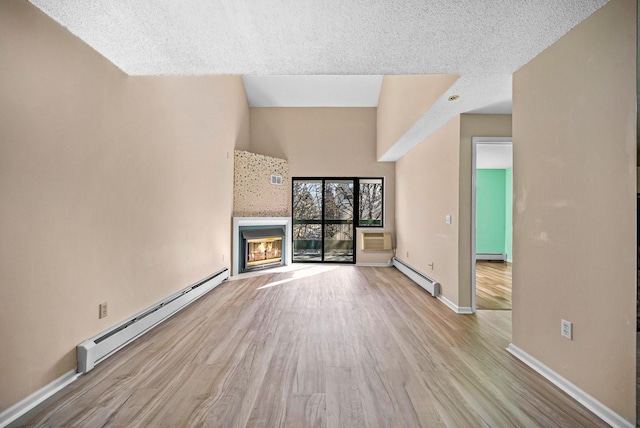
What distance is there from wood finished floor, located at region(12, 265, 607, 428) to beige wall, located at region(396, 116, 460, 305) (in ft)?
2.52

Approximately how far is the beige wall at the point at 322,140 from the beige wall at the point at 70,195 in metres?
3.44

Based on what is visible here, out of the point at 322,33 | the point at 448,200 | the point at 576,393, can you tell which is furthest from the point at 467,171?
the point at 322,33

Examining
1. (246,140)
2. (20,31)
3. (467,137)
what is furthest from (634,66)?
(246,140)

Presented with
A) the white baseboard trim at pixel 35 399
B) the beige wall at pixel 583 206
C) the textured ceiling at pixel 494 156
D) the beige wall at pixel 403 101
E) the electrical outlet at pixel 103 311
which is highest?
the beige wall at pixel 403 101

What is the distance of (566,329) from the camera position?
177cm

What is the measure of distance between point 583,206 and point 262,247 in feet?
16.7

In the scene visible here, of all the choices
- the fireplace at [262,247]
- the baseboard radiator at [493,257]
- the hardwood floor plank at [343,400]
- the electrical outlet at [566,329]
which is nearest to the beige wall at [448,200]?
the electrical outlet at [566,329]

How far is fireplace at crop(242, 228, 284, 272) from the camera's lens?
5.55 metres

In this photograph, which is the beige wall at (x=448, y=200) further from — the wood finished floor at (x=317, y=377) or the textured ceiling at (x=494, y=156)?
the textured ceiling at (x=494, y=156)

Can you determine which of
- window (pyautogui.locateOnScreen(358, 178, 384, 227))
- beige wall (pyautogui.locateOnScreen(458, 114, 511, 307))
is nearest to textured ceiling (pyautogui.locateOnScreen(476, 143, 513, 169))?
beige wall (pyautogui.locateOnScreen(458, 114, 511, 307))

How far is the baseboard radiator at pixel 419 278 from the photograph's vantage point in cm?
A: 387

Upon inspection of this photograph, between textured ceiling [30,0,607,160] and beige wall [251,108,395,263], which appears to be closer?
textured ceiling [30,0,607,160]

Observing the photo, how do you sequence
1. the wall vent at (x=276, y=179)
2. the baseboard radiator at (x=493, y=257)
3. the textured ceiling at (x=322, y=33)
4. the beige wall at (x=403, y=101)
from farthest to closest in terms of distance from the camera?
the baseboard radiator at (x=493, y=257), the wall vent at (x=276, y=179), the beige wall at (x=403, y=101), the textured ceiling at (x=322, y=33)

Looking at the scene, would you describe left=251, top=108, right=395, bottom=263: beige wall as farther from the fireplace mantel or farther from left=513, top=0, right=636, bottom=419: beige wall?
left=513, top=0, right=636, bottom=419: beige wall
